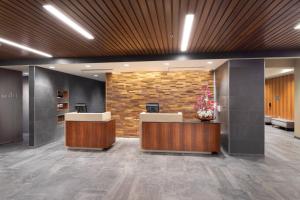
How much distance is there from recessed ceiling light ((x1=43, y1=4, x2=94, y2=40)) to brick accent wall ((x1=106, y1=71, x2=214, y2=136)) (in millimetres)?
4196

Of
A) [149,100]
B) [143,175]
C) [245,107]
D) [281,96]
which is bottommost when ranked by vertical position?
[143,175]

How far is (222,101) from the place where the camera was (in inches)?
261

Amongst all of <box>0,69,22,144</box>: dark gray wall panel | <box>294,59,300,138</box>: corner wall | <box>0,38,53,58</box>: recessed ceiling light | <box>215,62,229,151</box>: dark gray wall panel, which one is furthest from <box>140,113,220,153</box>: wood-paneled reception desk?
<box>0,69,22,144</box>: dark gray wall panel

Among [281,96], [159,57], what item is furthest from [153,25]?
[281,96]

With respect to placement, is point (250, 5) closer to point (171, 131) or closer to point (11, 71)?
point (171, 131)

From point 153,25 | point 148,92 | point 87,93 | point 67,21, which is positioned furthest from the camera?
point 87,93

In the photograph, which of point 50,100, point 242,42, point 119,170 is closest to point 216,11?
point 242,42

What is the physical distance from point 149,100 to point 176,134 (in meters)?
2.69

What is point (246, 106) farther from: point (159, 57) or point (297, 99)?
point (297, 99)

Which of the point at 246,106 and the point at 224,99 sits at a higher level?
the point at 224,99

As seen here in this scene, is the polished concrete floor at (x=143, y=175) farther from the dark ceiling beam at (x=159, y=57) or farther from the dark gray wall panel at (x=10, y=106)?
the dark ceiling beam at (x=159, y=57)

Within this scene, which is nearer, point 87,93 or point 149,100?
point 149,100

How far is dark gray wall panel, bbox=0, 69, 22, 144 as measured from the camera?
729 centimetres

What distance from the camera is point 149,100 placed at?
8.40 metres
